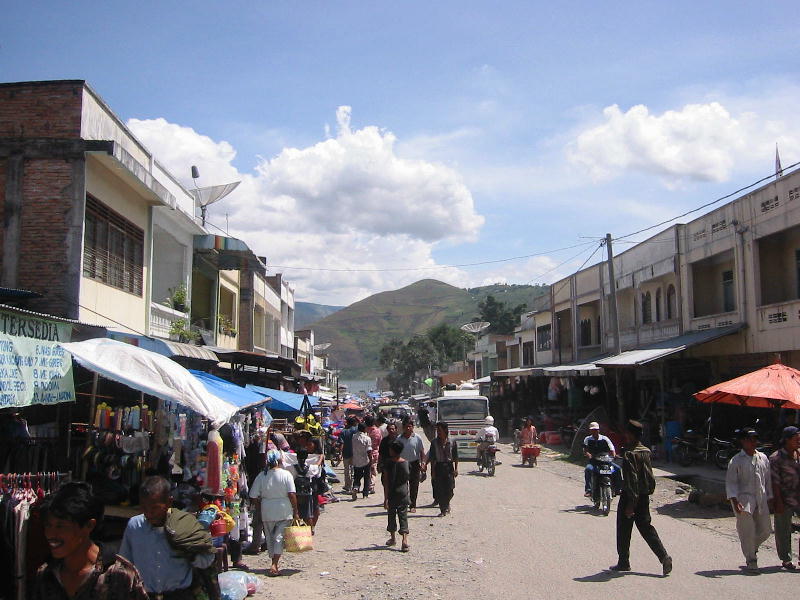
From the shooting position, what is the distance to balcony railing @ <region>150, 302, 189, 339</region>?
16386 mm

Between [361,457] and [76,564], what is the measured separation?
487 inches

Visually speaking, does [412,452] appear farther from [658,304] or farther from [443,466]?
[658,304]

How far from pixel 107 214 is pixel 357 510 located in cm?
742

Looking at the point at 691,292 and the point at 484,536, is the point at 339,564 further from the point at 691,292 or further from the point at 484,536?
the point at 691,292

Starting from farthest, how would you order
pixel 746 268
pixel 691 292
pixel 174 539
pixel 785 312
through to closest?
pixel 691 292
pixel 746 268
pixel 785 312
pixel 174 539

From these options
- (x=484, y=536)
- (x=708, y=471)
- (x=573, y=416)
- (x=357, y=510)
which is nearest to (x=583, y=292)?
(x=573, y=416)

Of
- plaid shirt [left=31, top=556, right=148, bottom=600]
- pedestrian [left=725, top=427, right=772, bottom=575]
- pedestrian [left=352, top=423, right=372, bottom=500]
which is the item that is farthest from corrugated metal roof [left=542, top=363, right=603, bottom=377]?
plaid shirt [left=31, top=556, right=148, bottom=600]

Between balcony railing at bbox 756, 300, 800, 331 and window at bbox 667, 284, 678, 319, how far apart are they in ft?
19.5

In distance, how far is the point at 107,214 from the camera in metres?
13.5

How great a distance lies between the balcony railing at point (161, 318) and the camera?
16386 millimetres

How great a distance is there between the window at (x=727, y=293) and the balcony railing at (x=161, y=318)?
53.3 ft

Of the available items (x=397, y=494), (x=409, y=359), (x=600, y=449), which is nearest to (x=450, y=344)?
(x=409, y=359)

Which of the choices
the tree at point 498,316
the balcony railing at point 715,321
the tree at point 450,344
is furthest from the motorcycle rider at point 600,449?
the tree at point 450,344

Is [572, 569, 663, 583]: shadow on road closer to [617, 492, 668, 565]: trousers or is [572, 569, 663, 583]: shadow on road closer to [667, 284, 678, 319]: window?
[617, 492, 668, 565]: trousers
